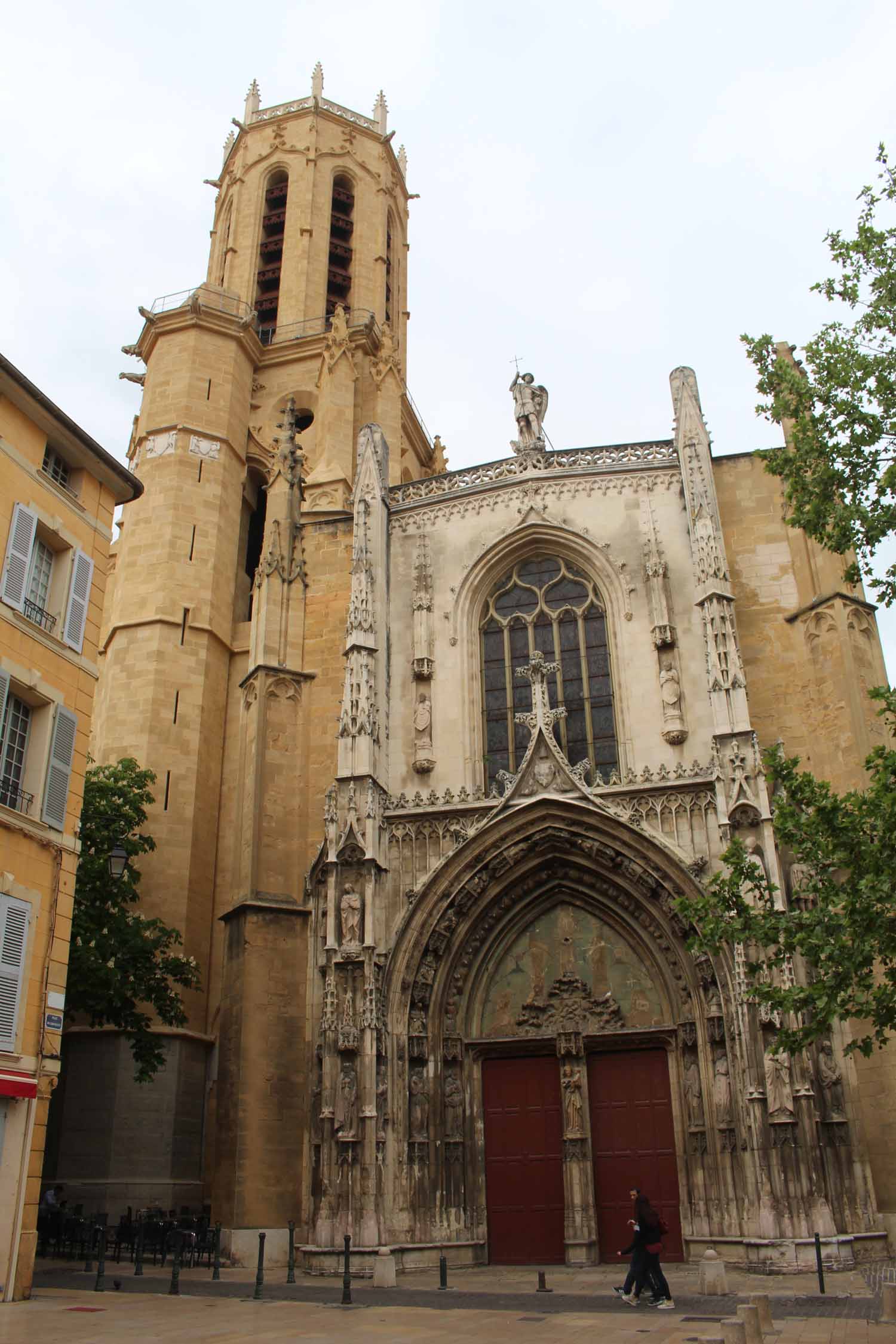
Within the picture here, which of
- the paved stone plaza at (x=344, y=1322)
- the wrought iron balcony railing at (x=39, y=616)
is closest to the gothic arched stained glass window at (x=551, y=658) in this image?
the wrought iron balcony railing at (x=39, y=616)

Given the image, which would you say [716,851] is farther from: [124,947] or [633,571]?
[124,947]

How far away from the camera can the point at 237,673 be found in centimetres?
2472

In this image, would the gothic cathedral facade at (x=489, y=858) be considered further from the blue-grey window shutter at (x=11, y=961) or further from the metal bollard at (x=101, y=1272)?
the blue-grey window shutter at (x=11, y=961)

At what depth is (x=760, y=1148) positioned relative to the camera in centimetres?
1523

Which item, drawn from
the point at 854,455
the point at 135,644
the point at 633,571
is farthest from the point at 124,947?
the point at 854,455

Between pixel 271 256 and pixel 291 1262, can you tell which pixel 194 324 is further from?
pixel 291 1262

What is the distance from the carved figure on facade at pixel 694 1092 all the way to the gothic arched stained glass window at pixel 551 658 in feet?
15.9

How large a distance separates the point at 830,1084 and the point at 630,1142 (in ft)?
10.9

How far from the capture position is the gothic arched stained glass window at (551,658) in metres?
19.9

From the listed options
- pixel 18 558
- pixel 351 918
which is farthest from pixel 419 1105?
pixel 18 558

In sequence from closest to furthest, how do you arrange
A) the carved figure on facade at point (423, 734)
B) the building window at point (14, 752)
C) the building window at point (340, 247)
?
the building window at point (14, 752) < the carved figure on facade at point (423, 734) < the building window at point (340, 247)

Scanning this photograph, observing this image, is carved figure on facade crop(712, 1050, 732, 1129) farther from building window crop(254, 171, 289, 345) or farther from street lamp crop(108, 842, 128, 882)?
building window crop(254, 171, 289, 345)

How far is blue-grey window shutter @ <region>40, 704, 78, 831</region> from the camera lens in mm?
13945

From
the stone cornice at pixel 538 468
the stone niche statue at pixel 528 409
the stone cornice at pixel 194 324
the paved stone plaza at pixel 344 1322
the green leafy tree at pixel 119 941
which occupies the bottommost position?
the paved stone plaza at pixel 344 1322
